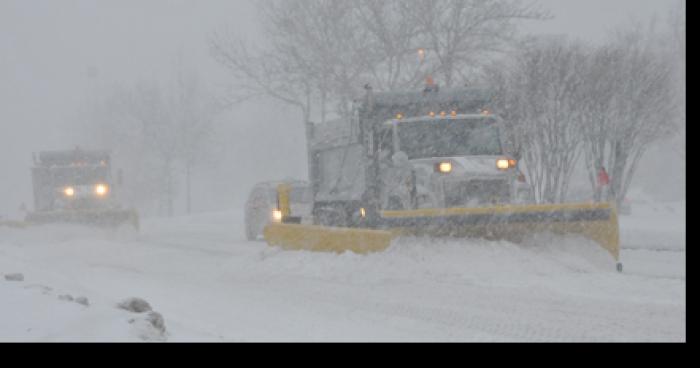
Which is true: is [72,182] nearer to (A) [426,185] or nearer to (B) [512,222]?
(A) [426,185]

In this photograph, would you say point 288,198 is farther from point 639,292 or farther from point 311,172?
point 639,292

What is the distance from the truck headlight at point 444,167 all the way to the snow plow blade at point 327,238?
1.61m

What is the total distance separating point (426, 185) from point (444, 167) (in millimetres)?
357

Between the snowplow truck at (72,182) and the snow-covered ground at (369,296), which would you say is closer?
the snow-covered ground at (369,296)

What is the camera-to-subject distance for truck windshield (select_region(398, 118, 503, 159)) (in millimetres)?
11969

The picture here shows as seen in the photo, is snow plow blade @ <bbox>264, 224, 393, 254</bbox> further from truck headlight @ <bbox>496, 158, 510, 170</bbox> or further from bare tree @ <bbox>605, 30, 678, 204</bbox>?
bare tree @ <bbox>605, 30, 678, 204</bbox>

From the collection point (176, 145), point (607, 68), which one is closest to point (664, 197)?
point (176, 145)

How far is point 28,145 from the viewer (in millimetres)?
111188

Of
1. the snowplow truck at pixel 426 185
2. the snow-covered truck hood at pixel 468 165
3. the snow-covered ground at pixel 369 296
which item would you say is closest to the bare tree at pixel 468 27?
the snowplow truck at pixel 426 185

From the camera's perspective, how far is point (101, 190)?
24312 millimetres

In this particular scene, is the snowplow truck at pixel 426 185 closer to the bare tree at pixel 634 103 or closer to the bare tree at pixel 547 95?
the bare tree at pixel 547 95

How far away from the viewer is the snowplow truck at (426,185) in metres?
10.1

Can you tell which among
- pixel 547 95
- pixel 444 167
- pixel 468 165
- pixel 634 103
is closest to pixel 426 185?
pixel 444 167

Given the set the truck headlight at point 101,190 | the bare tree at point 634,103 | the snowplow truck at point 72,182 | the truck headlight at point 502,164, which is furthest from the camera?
the truck headlight at point 101,190
